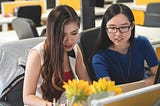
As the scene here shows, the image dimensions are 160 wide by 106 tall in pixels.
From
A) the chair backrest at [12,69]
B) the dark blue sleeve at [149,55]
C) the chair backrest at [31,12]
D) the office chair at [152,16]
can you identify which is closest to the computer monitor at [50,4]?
the chair backrest at [31,12]

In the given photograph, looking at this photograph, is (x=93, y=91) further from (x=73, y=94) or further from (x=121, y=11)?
(x=121, y=11)

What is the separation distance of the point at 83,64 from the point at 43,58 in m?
0.31

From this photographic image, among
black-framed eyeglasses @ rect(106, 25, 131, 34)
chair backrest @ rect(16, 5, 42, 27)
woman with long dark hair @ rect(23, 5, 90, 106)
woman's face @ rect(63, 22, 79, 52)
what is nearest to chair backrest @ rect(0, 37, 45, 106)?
woman with long dark hair @ rect(23, 5, 90, 106)

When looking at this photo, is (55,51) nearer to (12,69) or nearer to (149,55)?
(12,69)

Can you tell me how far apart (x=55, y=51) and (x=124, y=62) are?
431 mm

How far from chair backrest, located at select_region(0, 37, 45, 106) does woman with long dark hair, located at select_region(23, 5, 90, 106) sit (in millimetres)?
247

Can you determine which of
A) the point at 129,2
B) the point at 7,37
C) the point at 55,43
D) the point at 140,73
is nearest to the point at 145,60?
the point at 140,73

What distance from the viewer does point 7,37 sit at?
11.4ft

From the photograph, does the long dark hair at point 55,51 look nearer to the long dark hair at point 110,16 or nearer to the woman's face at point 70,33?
the woman's face at point 70,33

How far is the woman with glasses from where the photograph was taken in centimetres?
178

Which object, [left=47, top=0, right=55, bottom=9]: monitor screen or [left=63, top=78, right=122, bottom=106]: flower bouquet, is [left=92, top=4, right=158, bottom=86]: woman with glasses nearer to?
[left=63, top=78, right=122, bottom=106]: flower bouquet

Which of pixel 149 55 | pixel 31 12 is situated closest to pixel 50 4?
pixel 31 12

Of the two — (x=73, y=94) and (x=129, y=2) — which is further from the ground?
(x=73, y=94)

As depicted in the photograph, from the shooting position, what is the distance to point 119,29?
1767 mm
